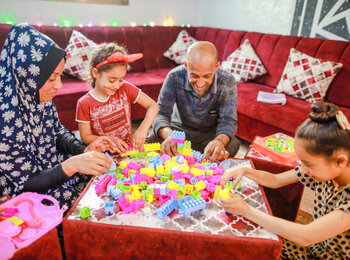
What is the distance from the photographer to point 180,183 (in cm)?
123

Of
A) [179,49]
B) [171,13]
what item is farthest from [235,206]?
[171,13]

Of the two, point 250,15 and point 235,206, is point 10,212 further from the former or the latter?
point 250,15

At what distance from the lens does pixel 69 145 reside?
1583 millimetres

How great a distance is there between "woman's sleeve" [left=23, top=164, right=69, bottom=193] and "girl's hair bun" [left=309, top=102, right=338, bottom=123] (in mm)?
1141

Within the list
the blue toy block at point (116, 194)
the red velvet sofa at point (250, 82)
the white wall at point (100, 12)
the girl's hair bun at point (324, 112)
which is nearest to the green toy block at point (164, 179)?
the blue toy block at point (116, 194)

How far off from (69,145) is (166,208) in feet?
2.75

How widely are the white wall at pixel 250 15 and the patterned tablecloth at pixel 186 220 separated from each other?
Answer: 3.21 meters

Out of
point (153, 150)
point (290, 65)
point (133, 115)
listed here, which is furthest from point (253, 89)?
point (153, 150)

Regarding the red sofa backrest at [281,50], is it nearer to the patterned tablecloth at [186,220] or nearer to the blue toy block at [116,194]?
the patterned tablecloth at [186,220]

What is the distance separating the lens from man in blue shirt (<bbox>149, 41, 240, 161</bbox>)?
5.84 feet

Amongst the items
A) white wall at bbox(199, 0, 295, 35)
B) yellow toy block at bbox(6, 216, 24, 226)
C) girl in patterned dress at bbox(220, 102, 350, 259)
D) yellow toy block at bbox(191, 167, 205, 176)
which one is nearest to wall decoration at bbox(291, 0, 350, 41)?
white wall at bbox(199, 0, 295, 35)

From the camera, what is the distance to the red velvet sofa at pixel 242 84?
272 cm

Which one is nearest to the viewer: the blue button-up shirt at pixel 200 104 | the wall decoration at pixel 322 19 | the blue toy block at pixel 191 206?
the blue toy block at pixel 191 206

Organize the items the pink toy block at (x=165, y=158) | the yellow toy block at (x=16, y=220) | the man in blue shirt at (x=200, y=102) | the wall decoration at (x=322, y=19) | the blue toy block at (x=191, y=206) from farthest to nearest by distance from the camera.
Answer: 1. the wall decoration at (x=322, y=19)
2. the man in blue shirt at (x=200, y=102)
3. the pink toy block at (x=165, y=158)
4. the blue toy block at (x=191, y=206)
5. the yellow toy block at (x=16, y=220)
